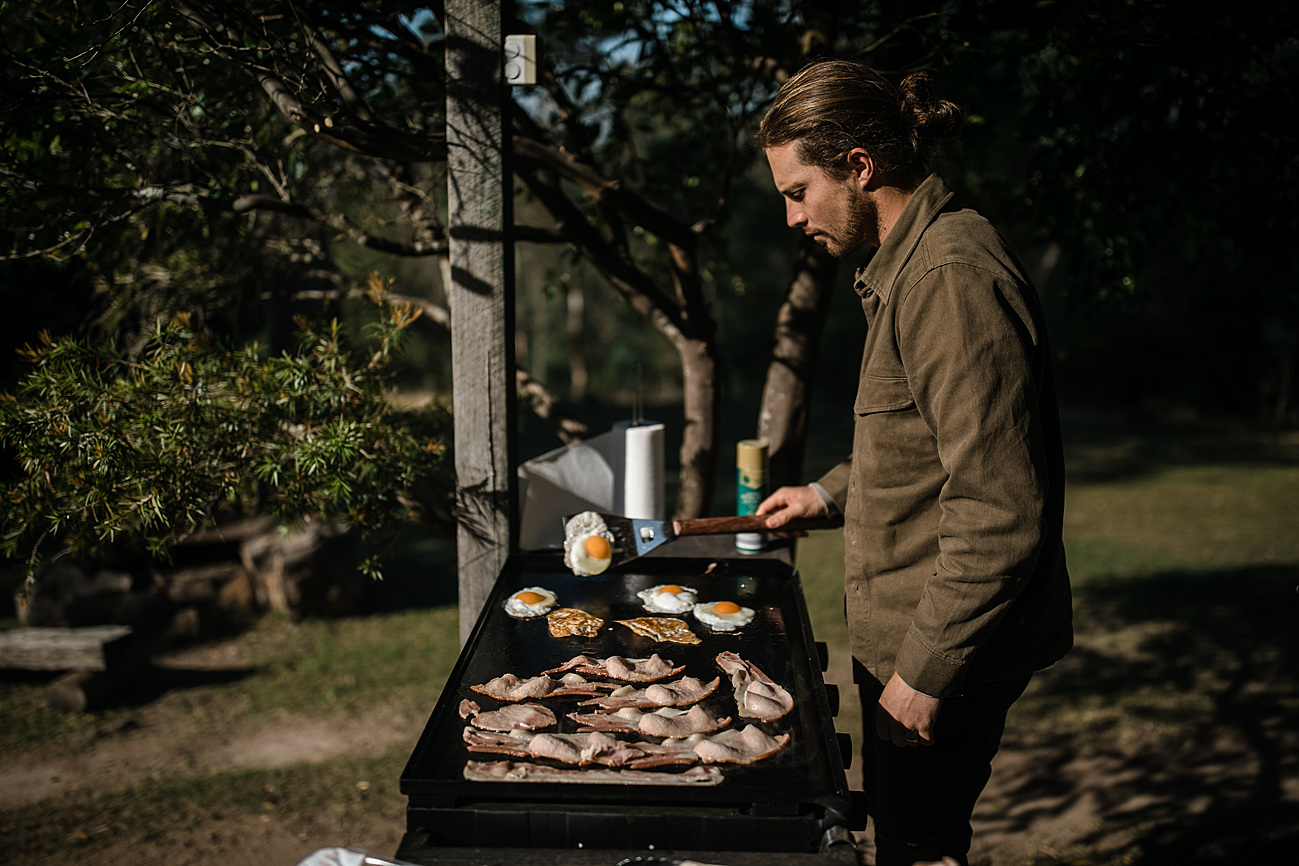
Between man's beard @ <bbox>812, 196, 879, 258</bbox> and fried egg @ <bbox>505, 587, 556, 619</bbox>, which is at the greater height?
man's beard @ <bbox>812, 196, 879, 258</bbox>

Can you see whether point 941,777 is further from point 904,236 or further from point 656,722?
point 904,236

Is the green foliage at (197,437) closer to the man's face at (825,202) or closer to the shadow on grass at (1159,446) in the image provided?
the man's face at (825,202)

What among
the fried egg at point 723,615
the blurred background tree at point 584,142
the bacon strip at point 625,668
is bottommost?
the bacon strip at point 625,668

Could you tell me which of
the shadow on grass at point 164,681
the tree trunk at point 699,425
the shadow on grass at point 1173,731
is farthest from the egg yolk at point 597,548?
the shadow on grass at point 164,681

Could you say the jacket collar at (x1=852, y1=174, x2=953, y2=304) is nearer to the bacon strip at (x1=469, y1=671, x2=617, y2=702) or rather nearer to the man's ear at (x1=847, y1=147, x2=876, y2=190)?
the man's ear at (x1=847, y1=147, x2=876, y2=190)

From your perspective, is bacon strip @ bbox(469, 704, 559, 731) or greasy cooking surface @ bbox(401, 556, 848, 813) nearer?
greasy cooking surface @ bbox(401, 556, 848, 813)

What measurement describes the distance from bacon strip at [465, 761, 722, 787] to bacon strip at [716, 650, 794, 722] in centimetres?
19

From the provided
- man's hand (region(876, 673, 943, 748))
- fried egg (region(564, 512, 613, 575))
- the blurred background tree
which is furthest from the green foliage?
man's hand (region(876, 673, 943, 748))

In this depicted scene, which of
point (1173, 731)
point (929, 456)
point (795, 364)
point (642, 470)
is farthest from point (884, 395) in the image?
point (1173, 731)

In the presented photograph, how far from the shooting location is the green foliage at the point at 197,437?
6.99 ft

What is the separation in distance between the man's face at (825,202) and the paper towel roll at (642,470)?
958 millimetres

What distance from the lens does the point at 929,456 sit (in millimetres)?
1673

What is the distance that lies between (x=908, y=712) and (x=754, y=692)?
269 millimetres

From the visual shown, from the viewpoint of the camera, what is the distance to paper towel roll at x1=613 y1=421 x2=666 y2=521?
8.55 feet
